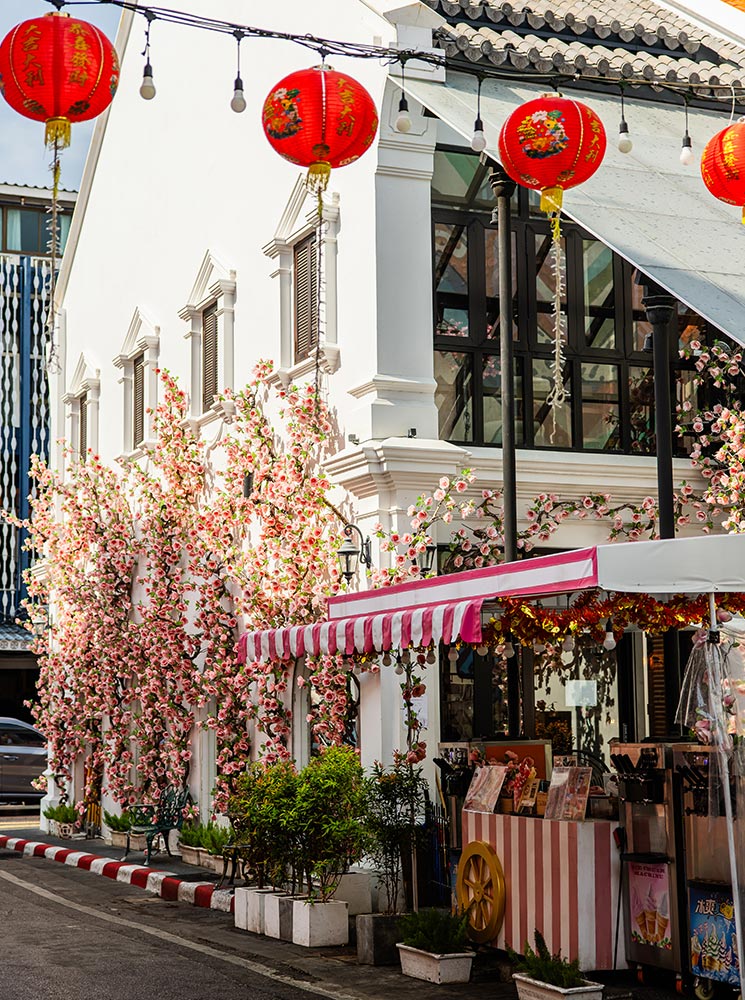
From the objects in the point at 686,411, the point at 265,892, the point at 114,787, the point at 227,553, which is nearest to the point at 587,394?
the point at 686,411

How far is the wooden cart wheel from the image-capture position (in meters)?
9.84

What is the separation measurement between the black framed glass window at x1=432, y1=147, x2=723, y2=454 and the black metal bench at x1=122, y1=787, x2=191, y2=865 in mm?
6569

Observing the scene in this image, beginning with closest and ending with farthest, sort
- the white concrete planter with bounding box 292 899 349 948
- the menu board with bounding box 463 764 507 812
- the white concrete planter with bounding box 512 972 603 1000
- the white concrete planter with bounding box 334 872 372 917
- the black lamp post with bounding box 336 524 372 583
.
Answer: the white concrete planter with bounding box 512 972 603 1000
the menu board with bounding box 463 764 507 812
the white concrete planter with bounding box 292 899 349 948
the white concrete planter with bounding box 334 872 372 917
the black lamp post with bounding box 336 524 372 583

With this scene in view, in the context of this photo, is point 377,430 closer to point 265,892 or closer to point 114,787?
point 265,892

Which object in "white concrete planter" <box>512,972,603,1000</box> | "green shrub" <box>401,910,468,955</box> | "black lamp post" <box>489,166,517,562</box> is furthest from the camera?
"black lamp post" <box>489,166,517,562</box>

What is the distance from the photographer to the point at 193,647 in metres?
18.2

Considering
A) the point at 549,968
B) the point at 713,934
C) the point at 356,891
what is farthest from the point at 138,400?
the point at 713,934

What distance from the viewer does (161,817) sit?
17.6 meters

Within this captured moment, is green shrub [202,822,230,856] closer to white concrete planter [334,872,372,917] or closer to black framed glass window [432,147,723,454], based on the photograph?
white concrete planter [334,872,372,917]

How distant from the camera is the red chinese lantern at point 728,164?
9992 mm

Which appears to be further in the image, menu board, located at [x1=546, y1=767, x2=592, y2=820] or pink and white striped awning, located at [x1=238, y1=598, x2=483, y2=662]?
menu board, located at [x1=546, y1=767, x2=592, y2=820]

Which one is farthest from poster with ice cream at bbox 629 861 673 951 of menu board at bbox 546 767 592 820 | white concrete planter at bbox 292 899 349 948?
white concrete planter at bbox 292 899 349 948

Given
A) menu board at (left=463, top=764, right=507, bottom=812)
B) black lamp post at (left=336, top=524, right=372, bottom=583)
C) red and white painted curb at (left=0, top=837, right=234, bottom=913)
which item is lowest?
red and white painted curb at (left=0, top=837, right=234, bottom=913)

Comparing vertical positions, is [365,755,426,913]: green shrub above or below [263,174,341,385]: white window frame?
below
